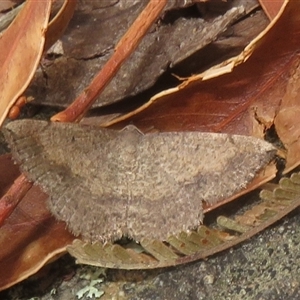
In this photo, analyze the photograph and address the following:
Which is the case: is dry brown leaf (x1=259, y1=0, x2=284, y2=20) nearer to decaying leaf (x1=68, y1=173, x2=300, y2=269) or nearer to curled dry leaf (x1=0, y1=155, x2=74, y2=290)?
decaying leaf (x1=68, y1=173, x2=300, y2=269)

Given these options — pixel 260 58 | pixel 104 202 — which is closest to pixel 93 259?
pixel 104 202

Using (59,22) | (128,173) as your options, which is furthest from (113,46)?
(128,173)

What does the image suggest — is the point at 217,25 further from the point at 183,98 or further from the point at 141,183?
the point at 141,183

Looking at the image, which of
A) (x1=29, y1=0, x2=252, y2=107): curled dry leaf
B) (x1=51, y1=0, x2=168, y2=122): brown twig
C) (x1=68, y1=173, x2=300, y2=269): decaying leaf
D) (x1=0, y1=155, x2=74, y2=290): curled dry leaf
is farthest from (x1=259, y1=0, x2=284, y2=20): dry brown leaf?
(x1=0, y1=155, x2=74, y2=290): curled dry leaf

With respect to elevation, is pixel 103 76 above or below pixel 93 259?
above

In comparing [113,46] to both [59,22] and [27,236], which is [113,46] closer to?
[59,22]

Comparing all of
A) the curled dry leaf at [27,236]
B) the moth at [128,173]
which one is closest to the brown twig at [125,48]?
the moth at [128,173]

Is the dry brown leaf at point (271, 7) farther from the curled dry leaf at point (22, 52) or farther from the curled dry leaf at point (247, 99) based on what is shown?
the curled dry leaf at point (22, 52)
